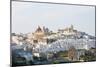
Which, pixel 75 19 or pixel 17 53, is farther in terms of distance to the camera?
pixel 75 19

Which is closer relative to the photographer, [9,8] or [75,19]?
[9,8]

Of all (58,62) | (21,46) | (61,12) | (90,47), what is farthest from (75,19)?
(21,46)

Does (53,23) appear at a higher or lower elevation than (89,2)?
lower

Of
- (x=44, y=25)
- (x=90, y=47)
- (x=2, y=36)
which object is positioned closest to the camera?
(x=2, y=36)

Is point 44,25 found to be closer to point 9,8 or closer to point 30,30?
A: point 30,30

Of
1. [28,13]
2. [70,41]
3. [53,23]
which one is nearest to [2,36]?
[28,13]

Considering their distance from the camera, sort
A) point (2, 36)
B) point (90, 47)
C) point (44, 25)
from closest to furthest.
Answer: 1. point (2, 36)
2. point (44, 25)
3. point (90, 47)

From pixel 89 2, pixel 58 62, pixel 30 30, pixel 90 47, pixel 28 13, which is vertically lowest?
pixel 58 62

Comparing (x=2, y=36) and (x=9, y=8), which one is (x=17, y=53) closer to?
(x=2, y=36)

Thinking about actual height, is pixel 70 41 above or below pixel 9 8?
below
